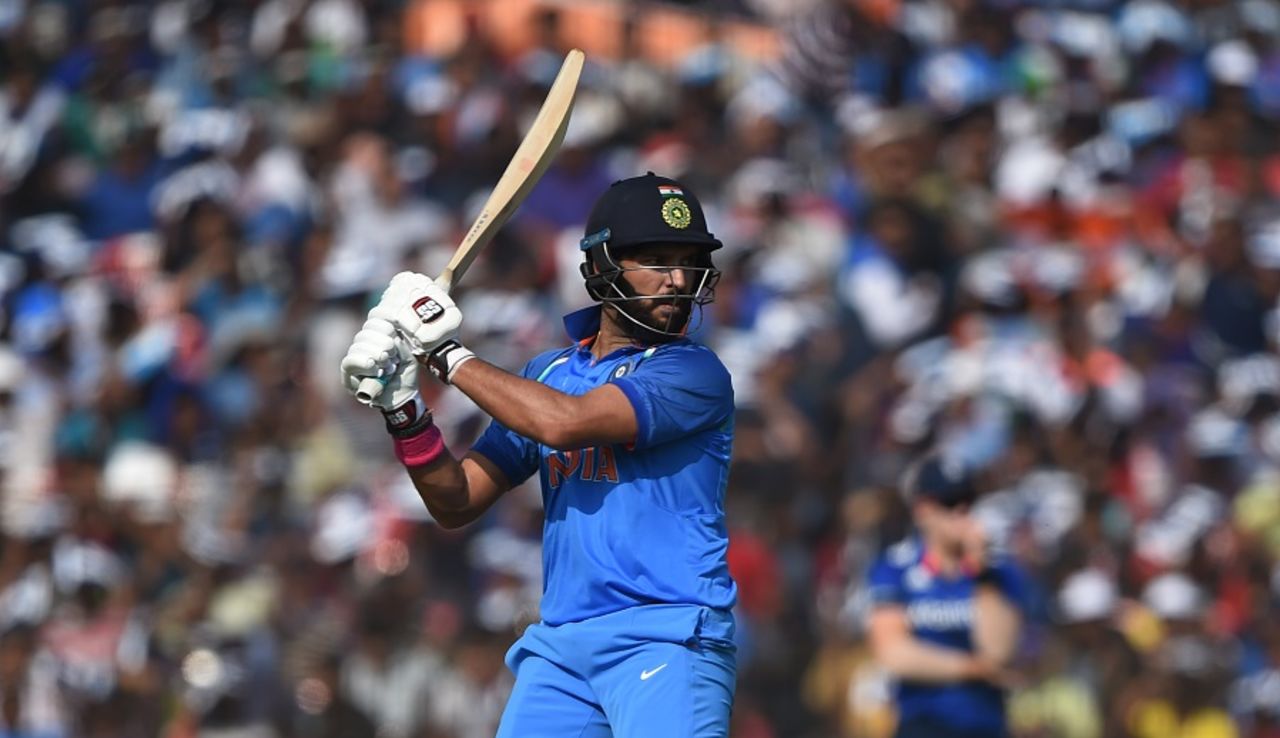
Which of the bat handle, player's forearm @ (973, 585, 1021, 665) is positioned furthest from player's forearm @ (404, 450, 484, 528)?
player's forearm @ (973, 585, 1021, 665)

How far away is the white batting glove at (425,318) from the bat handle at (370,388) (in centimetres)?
11

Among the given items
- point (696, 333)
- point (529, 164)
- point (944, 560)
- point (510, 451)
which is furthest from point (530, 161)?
point (696, 333)

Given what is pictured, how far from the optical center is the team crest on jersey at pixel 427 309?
17.3 feet

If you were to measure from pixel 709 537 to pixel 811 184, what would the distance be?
27.9 ft

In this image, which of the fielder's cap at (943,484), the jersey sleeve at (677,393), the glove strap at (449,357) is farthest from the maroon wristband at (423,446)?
the fielder's cap at (943,484)

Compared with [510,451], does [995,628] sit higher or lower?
lower

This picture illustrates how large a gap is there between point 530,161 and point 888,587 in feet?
11.6

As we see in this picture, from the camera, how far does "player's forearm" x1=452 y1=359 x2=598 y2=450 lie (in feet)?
17.1

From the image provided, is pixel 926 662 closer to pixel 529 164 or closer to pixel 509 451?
pixel 509 451

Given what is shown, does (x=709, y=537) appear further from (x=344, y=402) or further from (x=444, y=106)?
(x=444, y=106)

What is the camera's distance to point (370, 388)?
17.3ft

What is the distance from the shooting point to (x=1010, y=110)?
48.0 ft

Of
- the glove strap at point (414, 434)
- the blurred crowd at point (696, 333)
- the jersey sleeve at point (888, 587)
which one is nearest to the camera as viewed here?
the glove strap at point (414, 434)

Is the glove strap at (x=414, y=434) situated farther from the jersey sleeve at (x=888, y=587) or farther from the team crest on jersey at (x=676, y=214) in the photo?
the jersey sleeve at (x=888, y=587)
